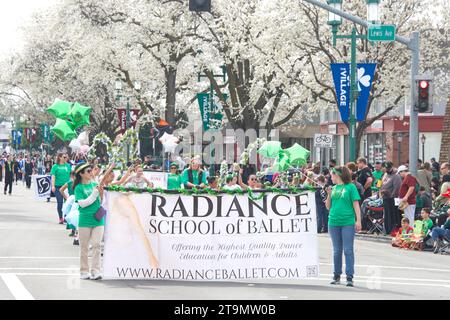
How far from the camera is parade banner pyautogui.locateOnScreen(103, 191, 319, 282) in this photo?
1530 cm

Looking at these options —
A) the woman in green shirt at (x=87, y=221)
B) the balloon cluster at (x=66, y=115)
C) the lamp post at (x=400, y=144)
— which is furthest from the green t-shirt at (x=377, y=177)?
the lamp post at (x=400, y=144)

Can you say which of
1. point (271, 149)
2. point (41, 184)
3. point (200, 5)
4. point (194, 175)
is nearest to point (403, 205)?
point (194, 175)

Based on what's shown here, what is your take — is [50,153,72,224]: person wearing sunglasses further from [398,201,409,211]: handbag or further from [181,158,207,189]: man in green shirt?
[398,201,409,211]: handbag

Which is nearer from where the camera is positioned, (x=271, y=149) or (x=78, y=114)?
(x=271, y=149)

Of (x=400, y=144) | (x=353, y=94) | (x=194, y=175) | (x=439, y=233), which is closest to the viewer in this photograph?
(x=439, y=233)

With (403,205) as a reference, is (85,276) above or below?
below

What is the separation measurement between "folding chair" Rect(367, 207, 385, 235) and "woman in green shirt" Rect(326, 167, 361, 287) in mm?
12125

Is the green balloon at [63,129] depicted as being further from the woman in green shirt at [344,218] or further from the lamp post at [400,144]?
the lamp post at [400,144]

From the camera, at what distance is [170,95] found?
2114 inches

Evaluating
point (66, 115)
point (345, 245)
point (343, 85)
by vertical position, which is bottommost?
point (345, 245)

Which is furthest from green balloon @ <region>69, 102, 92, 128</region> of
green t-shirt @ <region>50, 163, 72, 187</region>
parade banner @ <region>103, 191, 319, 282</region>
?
parade banner @ <region>103, 191, 319, 282</region>

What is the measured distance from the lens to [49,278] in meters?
15.4

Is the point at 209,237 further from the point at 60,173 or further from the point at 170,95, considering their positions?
the point at 170,95

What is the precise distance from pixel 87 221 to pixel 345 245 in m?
3.50
